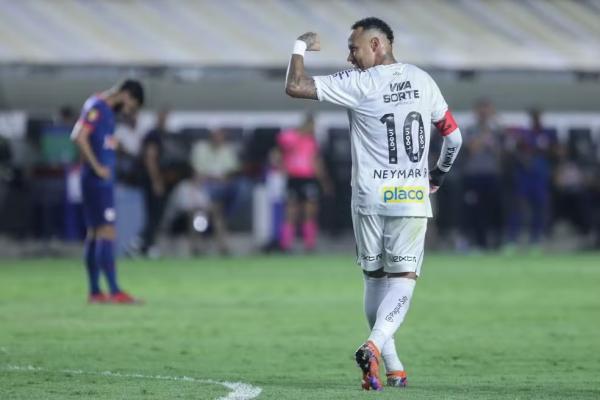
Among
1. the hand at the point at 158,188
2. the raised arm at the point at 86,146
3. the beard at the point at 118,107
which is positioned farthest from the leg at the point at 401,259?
the hand at the point at 158,188

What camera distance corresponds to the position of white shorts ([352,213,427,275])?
29.6ft

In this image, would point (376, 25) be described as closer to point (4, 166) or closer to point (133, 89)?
point (133, 89)

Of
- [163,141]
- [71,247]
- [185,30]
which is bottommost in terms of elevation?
[71,247]

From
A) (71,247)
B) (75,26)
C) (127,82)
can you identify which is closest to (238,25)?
(75,26)

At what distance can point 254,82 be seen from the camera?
26.7 metres

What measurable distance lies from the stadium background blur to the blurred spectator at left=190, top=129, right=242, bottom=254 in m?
0.27

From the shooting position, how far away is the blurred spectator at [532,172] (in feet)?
80.9

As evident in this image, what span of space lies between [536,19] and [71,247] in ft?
31.6

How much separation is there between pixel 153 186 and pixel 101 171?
27.2 feet

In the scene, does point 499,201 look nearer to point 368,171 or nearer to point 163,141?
point 163,141

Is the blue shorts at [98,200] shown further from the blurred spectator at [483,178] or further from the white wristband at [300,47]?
the blurred spectator at [483,178]

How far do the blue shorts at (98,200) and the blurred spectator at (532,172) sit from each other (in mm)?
10841

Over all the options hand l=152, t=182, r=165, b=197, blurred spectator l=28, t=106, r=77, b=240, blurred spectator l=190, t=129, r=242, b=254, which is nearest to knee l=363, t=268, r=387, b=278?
hand l=152, t=182, r=165, b=197

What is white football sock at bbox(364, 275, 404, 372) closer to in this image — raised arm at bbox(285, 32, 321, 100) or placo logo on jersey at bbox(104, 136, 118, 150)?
raised arm at bbox(285, 32, 321, 100)
